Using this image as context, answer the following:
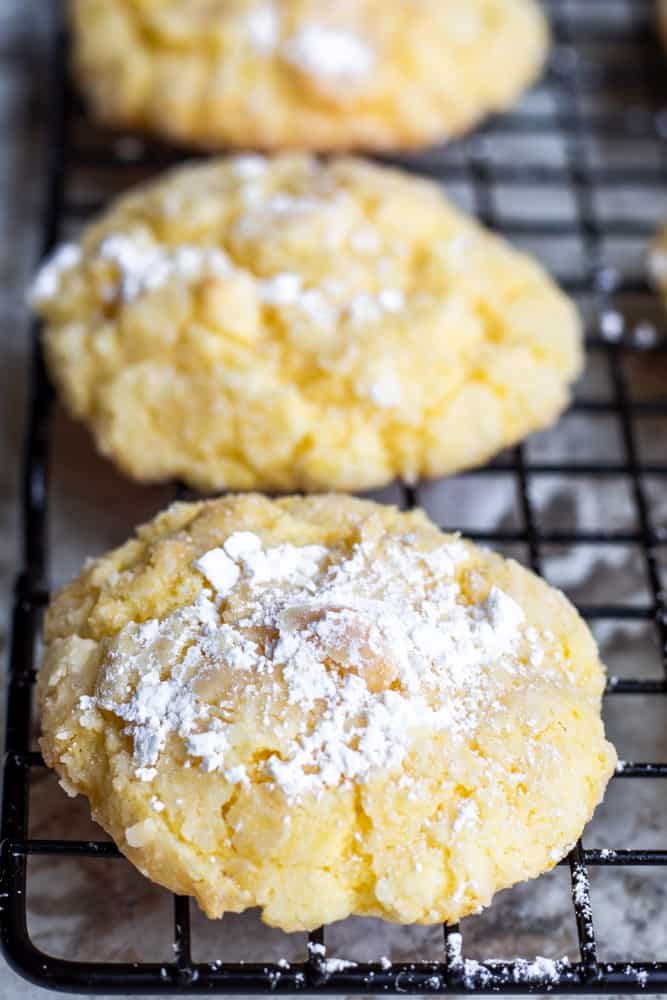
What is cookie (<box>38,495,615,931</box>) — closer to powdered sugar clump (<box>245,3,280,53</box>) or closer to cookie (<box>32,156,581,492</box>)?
cookie (<box>32,156,581,492</box>)

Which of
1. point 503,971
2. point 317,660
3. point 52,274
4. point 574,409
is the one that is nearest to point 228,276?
point 52,274

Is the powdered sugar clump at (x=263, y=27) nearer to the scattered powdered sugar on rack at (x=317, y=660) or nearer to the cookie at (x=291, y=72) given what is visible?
the cookie at (x=291, y=72)

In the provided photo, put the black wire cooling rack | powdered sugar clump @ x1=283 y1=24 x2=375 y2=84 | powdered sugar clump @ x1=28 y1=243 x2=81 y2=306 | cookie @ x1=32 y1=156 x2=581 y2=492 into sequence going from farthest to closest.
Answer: powdered sugar clump @ x1=283 y1=24 x2=375 y2=84
powdered sugar clump @ x1=28 y1=243 x2=81 y2=306
cookie @ x1=32 y1=156 x2=581 y2=492
the black wire cooling rack

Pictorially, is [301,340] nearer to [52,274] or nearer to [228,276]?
[228,276]

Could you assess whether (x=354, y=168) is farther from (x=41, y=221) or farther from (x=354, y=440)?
(x=41, y=221)

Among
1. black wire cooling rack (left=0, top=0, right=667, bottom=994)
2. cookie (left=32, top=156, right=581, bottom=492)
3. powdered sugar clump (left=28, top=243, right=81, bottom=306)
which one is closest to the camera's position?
black wire cooling rack (left=0, top=0, right=667, bottom=994)

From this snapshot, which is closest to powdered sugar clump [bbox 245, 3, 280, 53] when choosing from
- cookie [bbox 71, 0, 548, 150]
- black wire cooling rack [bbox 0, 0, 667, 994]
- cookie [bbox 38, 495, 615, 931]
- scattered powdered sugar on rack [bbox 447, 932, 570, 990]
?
cookie [bbox 71, 0, 548, 150]

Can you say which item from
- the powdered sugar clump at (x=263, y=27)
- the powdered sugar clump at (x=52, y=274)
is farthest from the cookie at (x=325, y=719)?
the powdered sugar clump at (x=263, y=27)

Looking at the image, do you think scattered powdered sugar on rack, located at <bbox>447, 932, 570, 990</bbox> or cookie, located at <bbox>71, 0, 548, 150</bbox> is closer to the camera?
scattered powdered sugar on rack, located at <bbox>447, 932, 570, 990</bbox>
